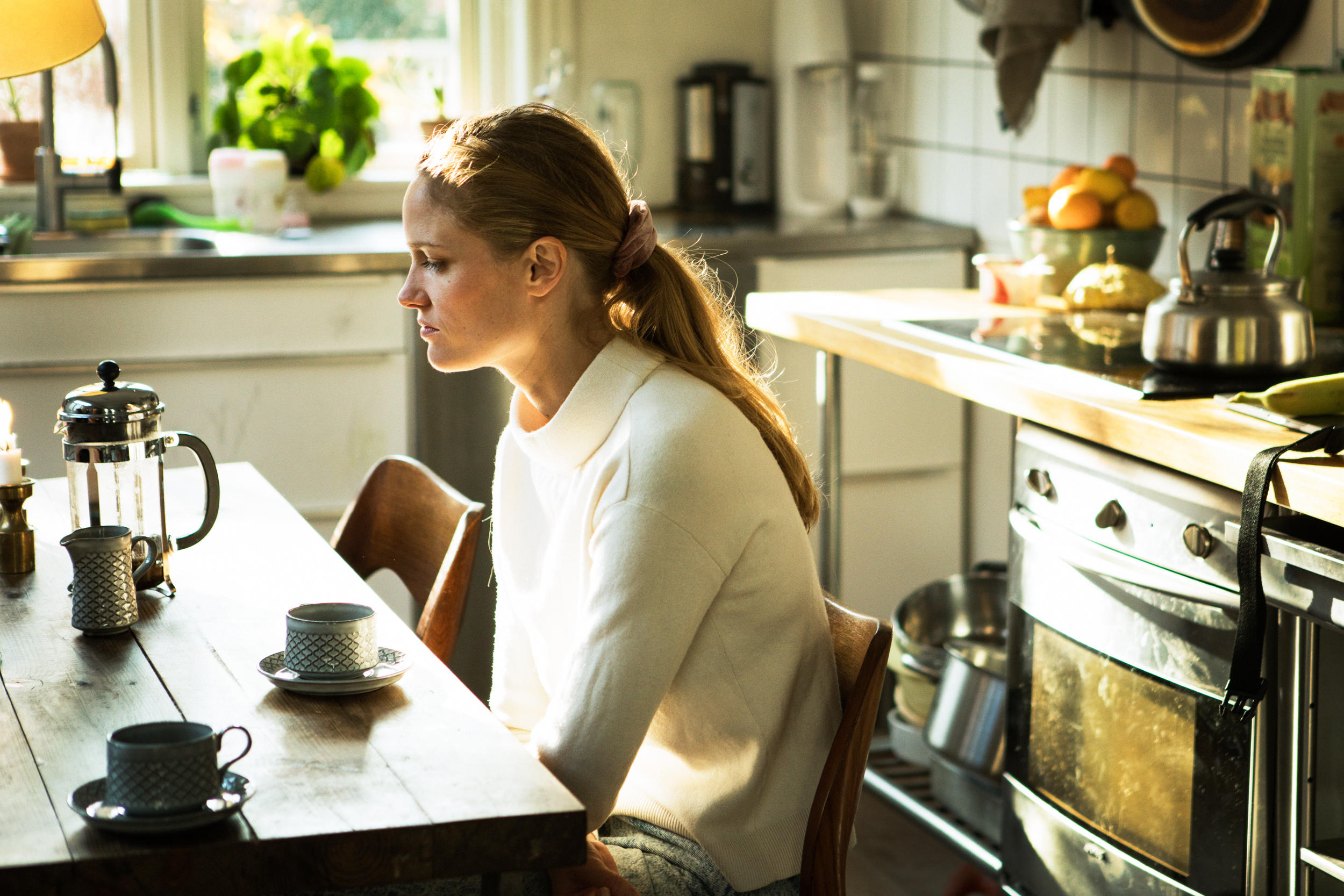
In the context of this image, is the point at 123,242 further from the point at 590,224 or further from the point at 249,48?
the point at 590,224

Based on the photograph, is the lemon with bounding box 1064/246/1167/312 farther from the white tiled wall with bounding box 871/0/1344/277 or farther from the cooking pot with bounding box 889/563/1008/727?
the cooking pot with bounding box 889/563/1008/727

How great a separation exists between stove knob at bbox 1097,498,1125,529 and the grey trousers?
2.13 feet

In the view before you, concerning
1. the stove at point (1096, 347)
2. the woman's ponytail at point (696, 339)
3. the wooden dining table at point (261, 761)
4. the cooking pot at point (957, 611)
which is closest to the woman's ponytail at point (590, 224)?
the woman's ponytail at point (696, 339)

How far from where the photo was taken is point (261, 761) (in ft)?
3.47

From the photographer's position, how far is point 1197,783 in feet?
5.49

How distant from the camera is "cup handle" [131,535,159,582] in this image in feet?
4.88

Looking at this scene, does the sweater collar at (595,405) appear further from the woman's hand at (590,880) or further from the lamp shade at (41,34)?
the lamp shade at (41,34)

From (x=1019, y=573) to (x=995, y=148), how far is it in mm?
1348

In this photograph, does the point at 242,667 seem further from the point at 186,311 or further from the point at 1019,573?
the point at 186,311

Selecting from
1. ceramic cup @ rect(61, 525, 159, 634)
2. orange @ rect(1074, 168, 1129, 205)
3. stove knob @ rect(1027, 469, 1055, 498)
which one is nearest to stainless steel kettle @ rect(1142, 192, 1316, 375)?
stove knob @ rect(1027, 469, 1055, 498)

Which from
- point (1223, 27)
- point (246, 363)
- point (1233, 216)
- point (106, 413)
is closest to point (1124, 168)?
point (1223, 27)

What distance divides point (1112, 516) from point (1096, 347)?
0.40 m

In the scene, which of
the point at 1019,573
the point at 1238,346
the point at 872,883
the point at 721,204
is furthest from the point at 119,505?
the point at 721,204

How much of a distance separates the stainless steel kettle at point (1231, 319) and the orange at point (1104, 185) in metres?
0.56
